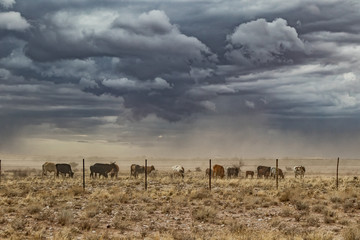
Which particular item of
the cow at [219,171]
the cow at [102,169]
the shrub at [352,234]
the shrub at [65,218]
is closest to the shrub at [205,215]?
the shrub at [65,218]

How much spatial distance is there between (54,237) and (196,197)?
12637 mm

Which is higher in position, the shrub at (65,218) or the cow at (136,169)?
the cow at (136,169)

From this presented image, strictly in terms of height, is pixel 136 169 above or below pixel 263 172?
above

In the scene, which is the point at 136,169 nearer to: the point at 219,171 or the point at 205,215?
the point at 219,171

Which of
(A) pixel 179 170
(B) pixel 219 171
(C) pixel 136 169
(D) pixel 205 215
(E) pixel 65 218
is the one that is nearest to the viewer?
(E) pixel 65 218

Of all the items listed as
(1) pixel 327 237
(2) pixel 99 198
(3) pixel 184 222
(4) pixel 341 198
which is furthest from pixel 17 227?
(4) pixel 341 198

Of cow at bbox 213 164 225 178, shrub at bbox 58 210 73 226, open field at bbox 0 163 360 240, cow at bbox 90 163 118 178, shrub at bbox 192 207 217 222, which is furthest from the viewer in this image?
cow at bbox 90 163 118 178

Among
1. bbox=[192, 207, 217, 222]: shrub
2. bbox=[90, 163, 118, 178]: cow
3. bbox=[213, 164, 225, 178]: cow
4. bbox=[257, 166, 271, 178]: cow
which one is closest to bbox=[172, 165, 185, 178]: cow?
bbox=[213, 164, 225, 178]: cow

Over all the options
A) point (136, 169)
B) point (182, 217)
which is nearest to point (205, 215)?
point (182, 217)

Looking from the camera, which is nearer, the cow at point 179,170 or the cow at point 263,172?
the cow at point 179,170

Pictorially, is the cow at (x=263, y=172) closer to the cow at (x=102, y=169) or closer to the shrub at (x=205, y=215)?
the cow at (x=102, y=169)

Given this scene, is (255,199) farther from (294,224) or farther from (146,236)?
(146,236)

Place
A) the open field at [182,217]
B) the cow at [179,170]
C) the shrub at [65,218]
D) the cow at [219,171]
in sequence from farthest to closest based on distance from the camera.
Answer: the cow at [179,170], the cow at [219,171], the shrub at [65,218], the open field at [182,217]

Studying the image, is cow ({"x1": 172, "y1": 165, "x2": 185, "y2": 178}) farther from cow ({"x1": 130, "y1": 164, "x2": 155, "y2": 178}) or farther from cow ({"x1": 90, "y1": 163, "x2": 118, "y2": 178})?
cow ({"x1": 90, "y1": 163, "x2": 118, "y2": 178})
